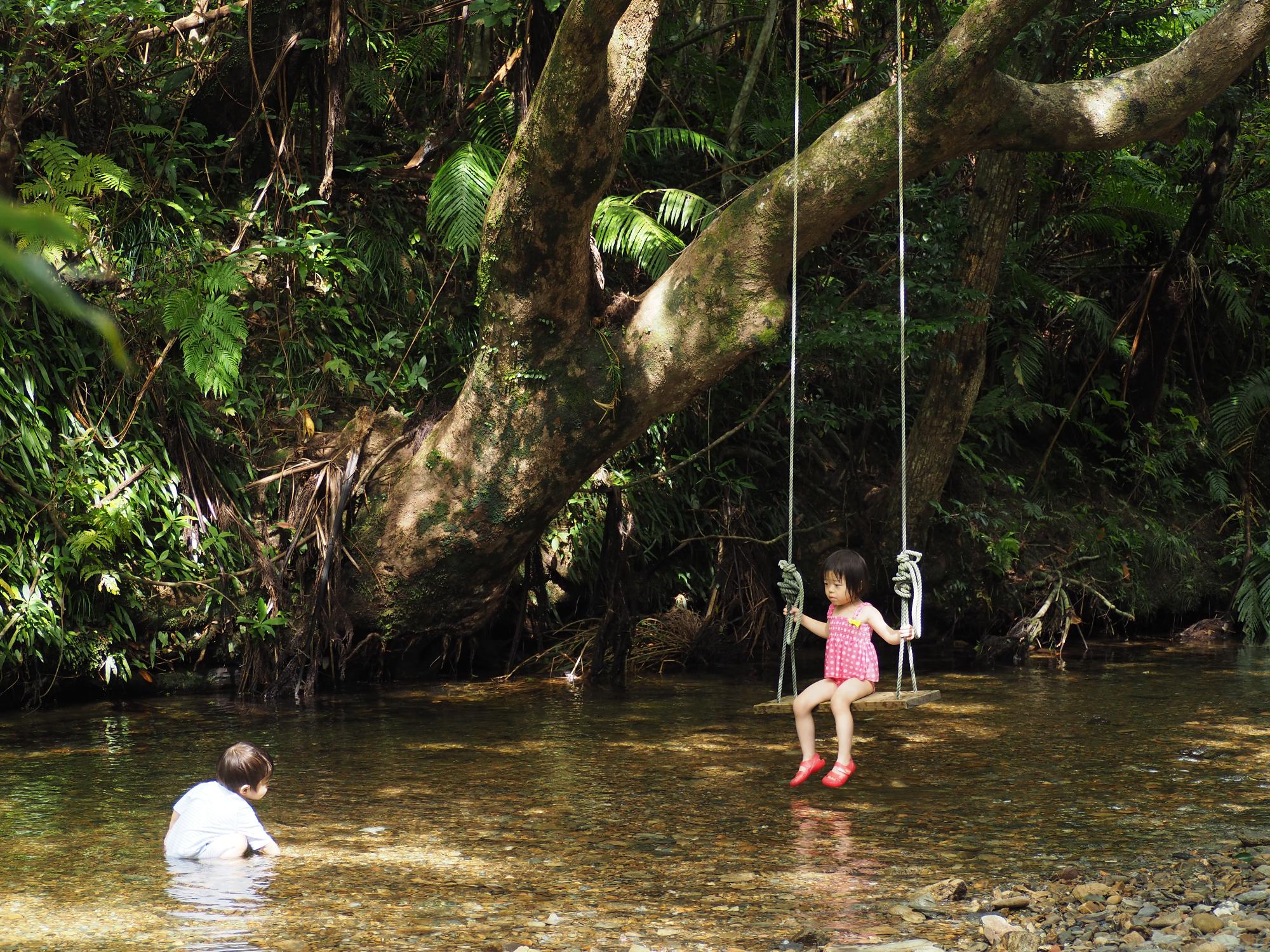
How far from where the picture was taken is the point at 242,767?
459cm

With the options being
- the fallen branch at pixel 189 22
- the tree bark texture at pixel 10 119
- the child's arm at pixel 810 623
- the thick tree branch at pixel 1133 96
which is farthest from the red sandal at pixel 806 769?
the fallen branch at pixel 189 22

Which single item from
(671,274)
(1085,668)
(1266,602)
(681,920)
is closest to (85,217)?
(671,274)

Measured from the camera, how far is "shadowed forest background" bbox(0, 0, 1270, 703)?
25.0 ft

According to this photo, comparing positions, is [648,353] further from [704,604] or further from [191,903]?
[191,903]

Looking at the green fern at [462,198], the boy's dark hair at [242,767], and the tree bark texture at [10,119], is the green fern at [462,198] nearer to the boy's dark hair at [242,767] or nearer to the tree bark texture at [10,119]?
the tree bark texture at [10,119]

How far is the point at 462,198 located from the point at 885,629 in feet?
14.2

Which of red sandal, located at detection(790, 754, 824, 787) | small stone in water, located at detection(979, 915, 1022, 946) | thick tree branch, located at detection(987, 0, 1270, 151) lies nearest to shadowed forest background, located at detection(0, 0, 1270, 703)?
thick tree branch, located at detection(987, 0, 1270, 151)

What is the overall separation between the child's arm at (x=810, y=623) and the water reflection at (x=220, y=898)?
256 centimetres

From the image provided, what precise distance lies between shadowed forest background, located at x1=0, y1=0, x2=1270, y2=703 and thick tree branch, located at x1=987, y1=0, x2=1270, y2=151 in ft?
1.30

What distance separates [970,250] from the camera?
29.5 feet

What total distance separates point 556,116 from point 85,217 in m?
3.15

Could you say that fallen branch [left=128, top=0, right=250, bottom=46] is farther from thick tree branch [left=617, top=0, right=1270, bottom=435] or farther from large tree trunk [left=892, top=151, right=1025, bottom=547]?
large tree trunk [left=892, top=151, right=1025, bottom=547]

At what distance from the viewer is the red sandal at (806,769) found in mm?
5574

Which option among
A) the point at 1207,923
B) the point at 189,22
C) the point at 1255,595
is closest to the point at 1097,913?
the point at 1207,923
